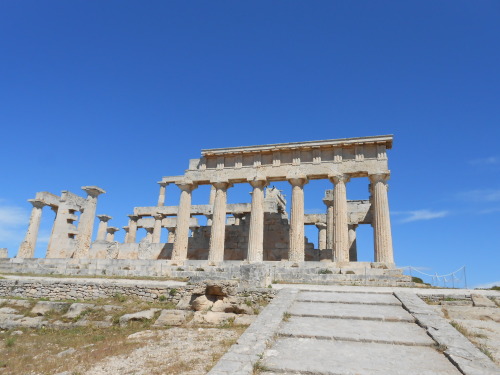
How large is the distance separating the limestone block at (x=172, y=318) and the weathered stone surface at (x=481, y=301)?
8.95 meters

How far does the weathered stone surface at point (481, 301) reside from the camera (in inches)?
435

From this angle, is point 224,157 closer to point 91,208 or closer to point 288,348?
point 91,208

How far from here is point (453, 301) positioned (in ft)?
38.2

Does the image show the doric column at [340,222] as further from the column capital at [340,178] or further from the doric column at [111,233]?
the doric column at [111,233]

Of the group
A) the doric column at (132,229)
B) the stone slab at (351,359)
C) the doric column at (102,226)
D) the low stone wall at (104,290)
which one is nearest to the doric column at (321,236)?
the doric column at (132,229)

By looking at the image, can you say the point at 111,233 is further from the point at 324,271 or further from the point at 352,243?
the point at 324,271

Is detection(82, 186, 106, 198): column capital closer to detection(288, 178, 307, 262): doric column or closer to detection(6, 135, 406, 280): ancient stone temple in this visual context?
detection(6, 135, 406, 280): ancient stone temple

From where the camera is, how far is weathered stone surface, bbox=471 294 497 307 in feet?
36.2

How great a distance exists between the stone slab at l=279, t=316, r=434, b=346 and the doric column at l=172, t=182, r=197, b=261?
18.3 meters

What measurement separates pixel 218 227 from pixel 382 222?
1110 cm

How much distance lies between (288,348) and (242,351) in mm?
895

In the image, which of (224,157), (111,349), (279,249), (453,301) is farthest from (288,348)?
(279,249)

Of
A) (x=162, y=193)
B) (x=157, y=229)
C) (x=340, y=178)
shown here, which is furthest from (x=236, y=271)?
(x=162, y=193)

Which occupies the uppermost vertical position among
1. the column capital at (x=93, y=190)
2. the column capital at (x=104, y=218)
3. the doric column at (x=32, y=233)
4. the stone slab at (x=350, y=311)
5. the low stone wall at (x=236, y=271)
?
the column capital at (x=93, y=190)
